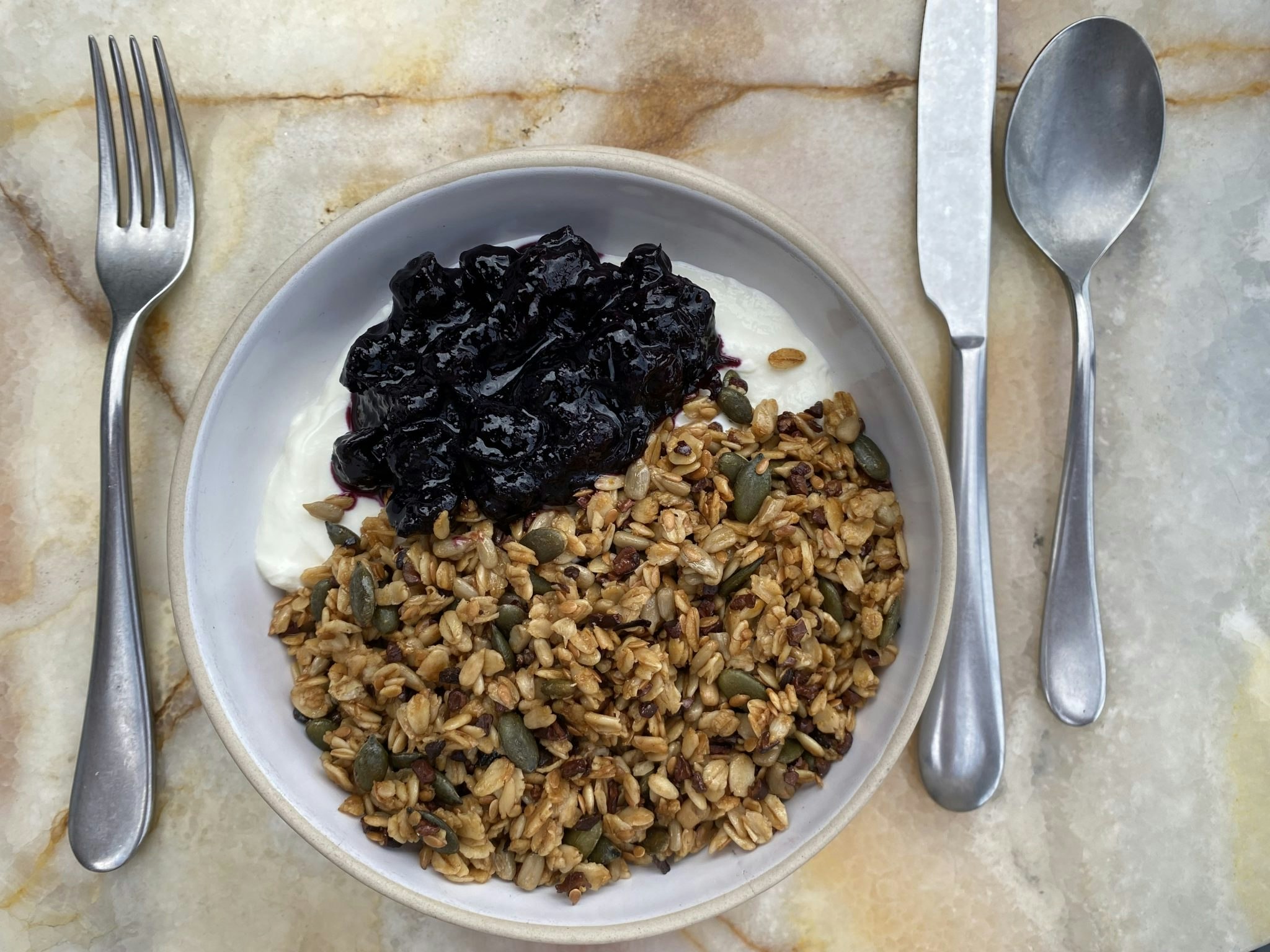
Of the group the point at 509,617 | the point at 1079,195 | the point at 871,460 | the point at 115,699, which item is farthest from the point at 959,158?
the point at 115,699

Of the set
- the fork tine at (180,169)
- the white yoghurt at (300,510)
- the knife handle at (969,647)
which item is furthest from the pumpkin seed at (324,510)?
the knife handle at (969,647)

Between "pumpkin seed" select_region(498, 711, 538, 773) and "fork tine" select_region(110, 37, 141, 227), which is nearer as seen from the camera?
"pumpkin seed" select_region(498, 711, 538, 773)

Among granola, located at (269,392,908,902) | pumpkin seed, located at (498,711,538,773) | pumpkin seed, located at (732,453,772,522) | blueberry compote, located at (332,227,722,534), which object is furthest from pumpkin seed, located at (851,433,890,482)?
pumpkin seed, located at (498,711,538,773)

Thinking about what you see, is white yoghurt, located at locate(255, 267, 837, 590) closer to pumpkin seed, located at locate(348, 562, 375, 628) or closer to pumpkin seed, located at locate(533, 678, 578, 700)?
pumpkin seed, located at locate(348, 562, 375, 628)

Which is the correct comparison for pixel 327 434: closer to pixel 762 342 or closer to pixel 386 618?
pixel 386 618

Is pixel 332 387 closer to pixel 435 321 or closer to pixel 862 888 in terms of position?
pixel 435 321

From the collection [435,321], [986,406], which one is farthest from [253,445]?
[986,406]
